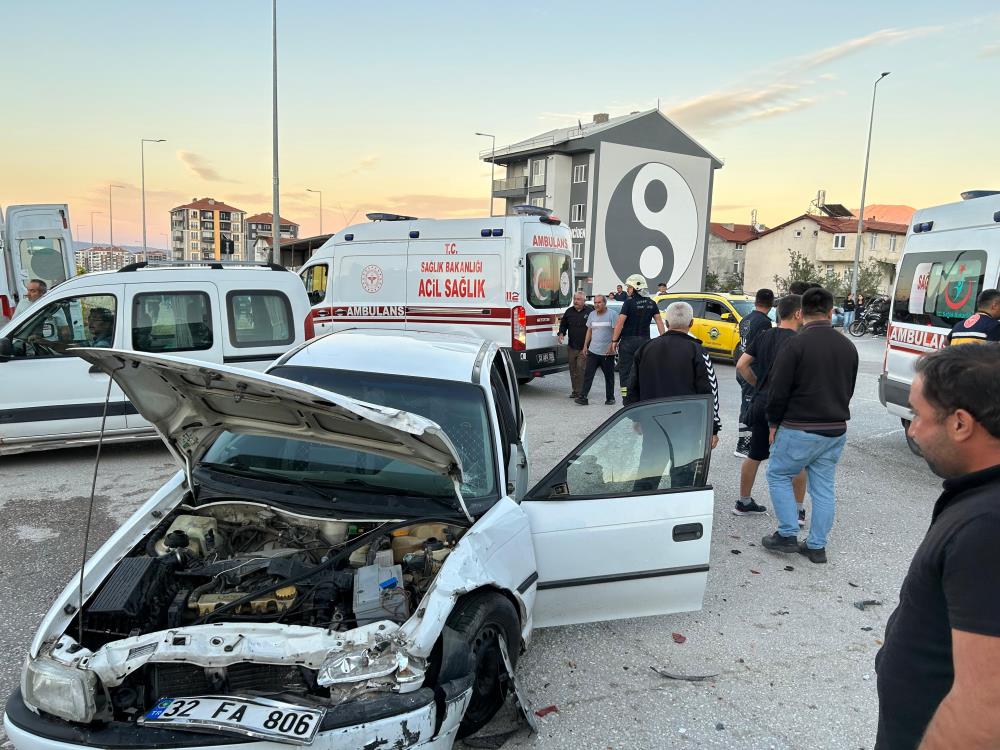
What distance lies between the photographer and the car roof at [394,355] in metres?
3.53

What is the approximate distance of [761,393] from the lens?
16.9ft

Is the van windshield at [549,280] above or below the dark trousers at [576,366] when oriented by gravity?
above

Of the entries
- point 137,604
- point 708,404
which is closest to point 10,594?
point 137,604

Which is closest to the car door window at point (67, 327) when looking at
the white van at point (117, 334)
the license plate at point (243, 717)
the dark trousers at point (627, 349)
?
the white van at point (117, 334)

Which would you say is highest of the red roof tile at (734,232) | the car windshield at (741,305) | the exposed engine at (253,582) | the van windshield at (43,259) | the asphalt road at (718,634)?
the red roof tile at (734,232)

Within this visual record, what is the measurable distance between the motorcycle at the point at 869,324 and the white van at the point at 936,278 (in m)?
18.9

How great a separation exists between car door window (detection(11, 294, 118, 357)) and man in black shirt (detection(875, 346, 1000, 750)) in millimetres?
6845

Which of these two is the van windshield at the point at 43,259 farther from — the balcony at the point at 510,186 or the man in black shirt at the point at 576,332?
the balcony at the point at 510,186

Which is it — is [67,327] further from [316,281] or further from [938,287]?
[938,287]

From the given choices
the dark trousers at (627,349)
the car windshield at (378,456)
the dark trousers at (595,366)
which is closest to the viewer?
the car windshield at (378,456)

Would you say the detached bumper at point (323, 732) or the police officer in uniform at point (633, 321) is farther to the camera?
the police officer in uniform at point (633, 321)

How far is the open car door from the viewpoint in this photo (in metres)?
3.10

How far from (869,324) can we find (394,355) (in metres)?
26.8

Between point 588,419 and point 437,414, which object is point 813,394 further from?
point 588,419
